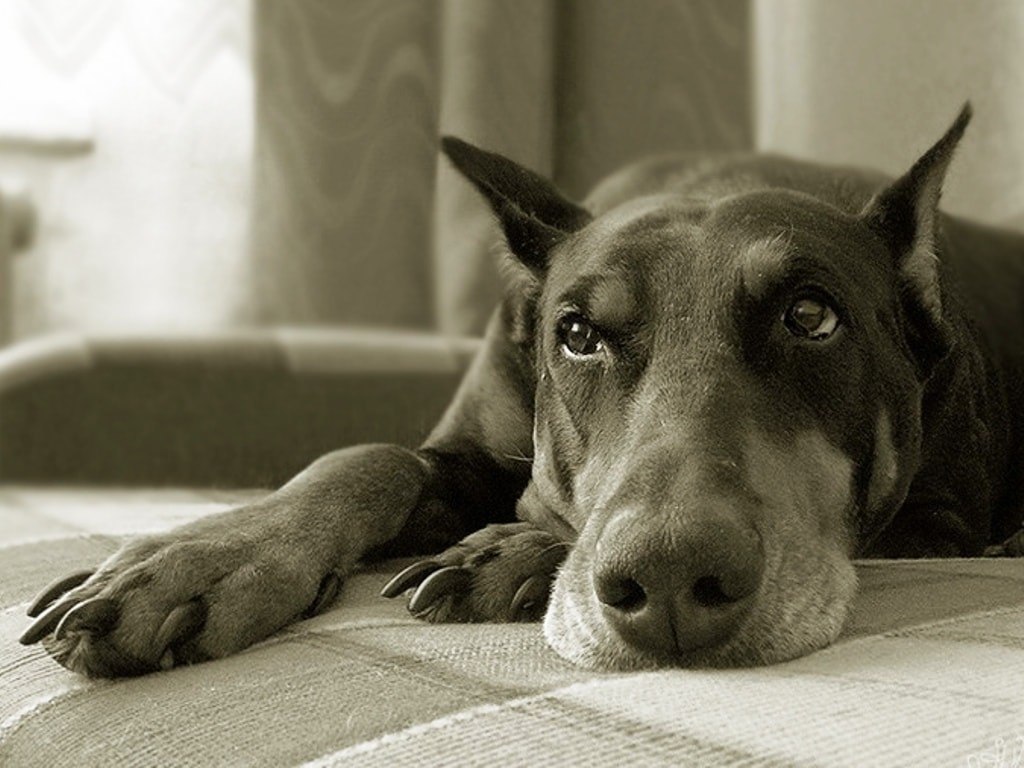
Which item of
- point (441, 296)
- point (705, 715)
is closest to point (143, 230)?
point (441, 296)

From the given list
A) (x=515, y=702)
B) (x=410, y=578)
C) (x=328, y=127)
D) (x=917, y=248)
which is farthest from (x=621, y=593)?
(x=328, y=127)

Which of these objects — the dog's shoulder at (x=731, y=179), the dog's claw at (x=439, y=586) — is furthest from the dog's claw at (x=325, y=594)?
the dog's shoulder at (x=731, y=179)

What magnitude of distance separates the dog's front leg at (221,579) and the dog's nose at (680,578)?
1.27 feet

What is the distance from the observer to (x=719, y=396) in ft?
4.68

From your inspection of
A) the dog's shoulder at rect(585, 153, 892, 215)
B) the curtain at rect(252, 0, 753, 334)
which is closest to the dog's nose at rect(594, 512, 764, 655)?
the dog's shoulder at rect(585, 153, 892, 215)

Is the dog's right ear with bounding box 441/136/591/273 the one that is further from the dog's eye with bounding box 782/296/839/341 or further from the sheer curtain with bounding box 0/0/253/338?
the sheer curtain with bounding box 0/0/253/338

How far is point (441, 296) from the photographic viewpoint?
376 cm

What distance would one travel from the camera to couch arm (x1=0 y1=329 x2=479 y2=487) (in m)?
3.10

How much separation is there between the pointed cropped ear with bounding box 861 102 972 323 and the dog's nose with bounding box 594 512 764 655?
0.77m

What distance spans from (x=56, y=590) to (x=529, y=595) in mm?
531

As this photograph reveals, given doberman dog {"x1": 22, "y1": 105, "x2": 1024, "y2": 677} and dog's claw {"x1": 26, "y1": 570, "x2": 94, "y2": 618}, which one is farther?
dog's claw {"x1": 26, "y1": 570, "x2": 94, "y2": 618}

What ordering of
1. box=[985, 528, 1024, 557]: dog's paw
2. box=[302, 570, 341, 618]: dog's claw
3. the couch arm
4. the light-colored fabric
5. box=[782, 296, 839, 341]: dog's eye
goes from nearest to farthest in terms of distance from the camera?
the light-colored fabric
box=[302, 570, 341, 618]: dog's claw
box=[782, 296, 839, 341]: dog's eye
box=[985, 528, 1024, 557]: dog's paw
the couch arm

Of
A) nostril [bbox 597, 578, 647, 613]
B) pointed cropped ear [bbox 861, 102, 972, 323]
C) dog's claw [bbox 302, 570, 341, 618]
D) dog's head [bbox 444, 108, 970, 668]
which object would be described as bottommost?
dog's claw [bbox 302, 570, 341, 618]

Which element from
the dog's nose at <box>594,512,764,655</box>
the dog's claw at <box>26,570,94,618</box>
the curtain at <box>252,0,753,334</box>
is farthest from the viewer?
the curtain at <box>252,0,753,334</box>
